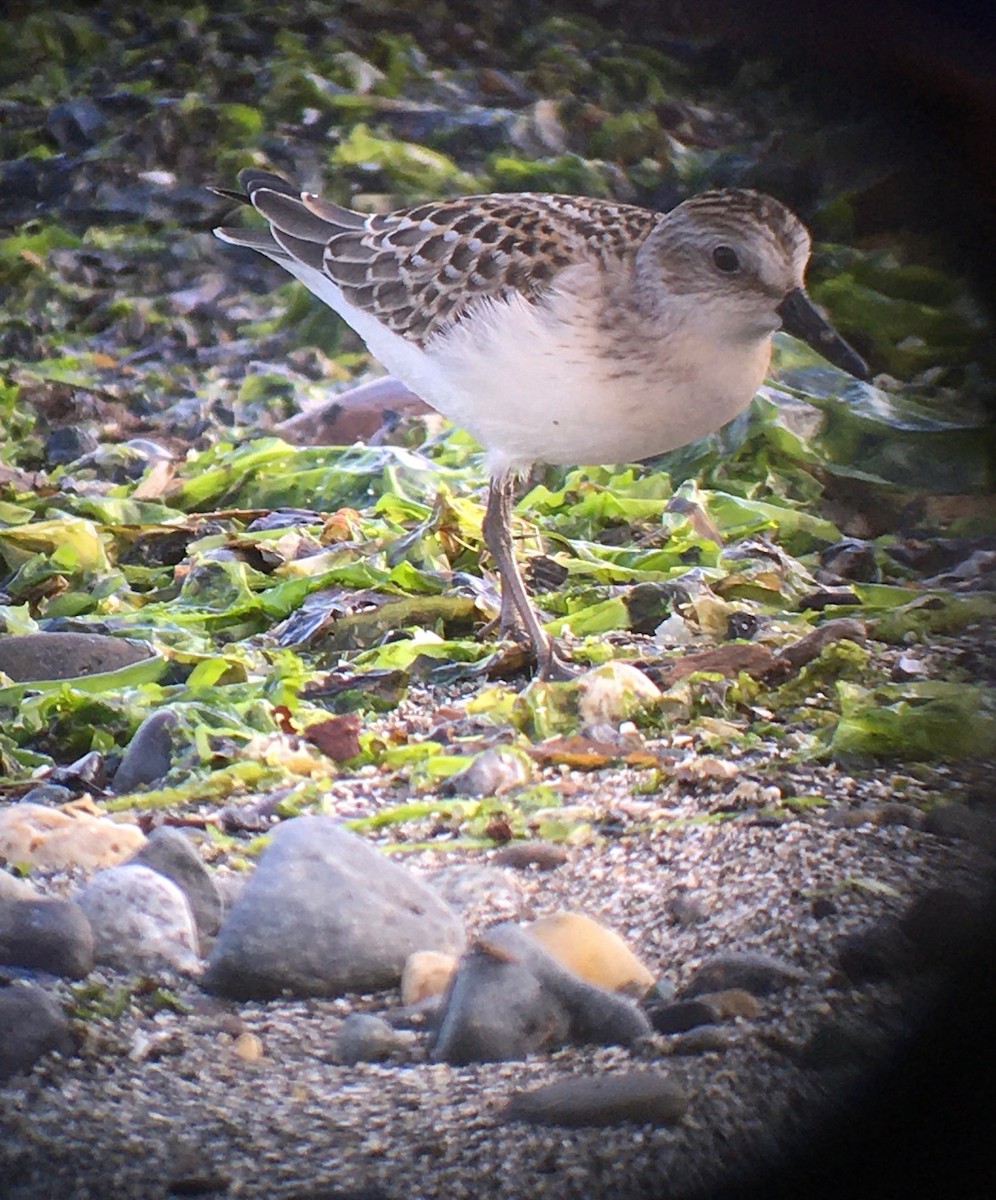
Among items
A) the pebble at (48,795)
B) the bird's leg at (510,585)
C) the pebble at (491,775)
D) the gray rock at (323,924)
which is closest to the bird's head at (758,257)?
the bird's leg at (510,585)

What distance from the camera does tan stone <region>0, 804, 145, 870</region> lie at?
985mm

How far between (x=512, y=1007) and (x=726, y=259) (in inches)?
19.4

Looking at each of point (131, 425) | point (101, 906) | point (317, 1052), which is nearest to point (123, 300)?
point (131, 425)

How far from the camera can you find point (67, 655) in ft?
3.62

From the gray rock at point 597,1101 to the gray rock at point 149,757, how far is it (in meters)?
0.29

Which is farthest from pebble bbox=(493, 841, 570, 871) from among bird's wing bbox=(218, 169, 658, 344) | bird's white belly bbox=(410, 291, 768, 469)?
bird's wing bbox=(218, 169, 658, 344)

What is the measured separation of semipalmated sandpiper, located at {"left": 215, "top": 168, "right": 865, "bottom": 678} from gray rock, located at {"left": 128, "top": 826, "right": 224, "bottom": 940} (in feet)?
0.83

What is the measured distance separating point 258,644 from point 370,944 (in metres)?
0.26

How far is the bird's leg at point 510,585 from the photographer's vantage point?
3.50 feet

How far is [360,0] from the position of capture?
1.08 metres

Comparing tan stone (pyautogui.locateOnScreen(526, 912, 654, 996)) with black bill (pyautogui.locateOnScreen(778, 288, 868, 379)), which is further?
black bill (pyautogui.locateOnScreen(778, 288, 868, 379))

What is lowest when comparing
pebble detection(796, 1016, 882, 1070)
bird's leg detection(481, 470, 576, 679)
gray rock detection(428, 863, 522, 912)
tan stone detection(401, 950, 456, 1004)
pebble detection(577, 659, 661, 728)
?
pebble detection(796, 1016, 882, 1070)

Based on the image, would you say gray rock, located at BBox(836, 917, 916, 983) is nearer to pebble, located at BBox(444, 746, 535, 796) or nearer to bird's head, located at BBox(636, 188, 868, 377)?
pebble, located at BBox(444, 746, 535, 796)

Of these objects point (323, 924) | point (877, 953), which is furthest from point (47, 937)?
point (877, 953)
